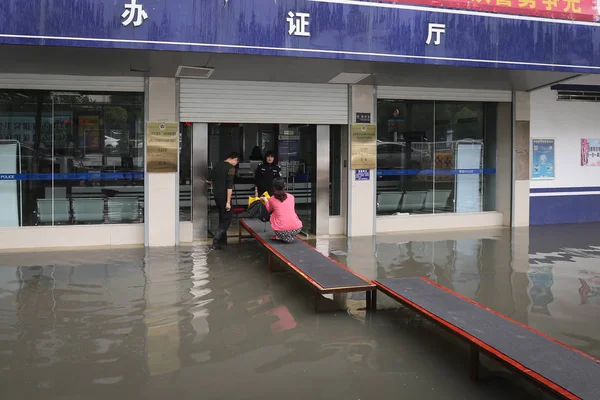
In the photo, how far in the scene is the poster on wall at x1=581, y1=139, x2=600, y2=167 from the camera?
12.3 metres

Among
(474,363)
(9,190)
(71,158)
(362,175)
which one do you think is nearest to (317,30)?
(362,175)

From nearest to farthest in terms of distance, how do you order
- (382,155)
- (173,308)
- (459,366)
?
(459,366) < (173,308) < (382,155)

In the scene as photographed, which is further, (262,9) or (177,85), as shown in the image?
(177,85)

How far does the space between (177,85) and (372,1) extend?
3408 millimetres

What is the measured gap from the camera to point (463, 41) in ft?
28.4

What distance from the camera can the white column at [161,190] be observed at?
30.8 ft

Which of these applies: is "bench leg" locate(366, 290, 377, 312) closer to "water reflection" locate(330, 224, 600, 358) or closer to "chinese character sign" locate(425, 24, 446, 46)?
"water reflection" locate(330, 224, 600, 358)

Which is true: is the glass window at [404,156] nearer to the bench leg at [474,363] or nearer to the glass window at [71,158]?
the glass window at [71,158]

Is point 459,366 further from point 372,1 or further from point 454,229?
point 454,229

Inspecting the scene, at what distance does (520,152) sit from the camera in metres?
11.5

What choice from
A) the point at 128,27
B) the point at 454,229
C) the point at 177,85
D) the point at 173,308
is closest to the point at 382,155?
the point at 454,229

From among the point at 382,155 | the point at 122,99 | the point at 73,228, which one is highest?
the point at 122,99

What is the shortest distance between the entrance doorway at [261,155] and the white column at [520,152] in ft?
13.5

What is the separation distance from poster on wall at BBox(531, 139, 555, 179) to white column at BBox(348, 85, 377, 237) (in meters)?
3.63
